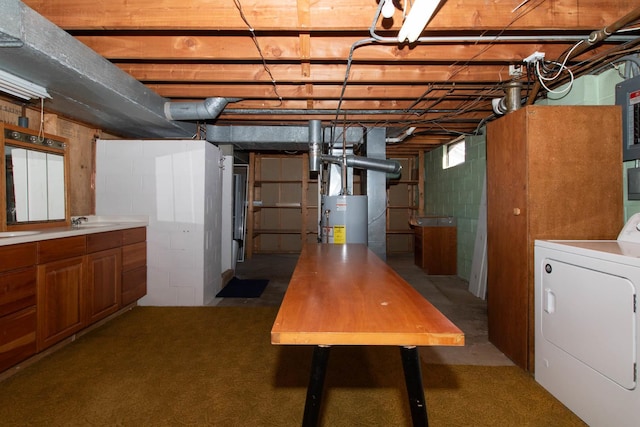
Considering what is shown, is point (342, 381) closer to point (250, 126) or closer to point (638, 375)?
point (638, 375)

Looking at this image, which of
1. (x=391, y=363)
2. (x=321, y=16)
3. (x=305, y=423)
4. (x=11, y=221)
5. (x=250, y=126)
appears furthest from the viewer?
(x=250, y=126)

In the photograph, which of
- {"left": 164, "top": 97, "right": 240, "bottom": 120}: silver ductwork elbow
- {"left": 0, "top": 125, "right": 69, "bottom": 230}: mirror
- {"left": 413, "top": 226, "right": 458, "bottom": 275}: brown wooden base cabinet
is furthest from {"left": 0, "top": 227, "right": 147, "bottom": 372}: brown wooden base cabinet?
{"left": 413, "top": 226, "right": 458, "bottom": 275}: brown wooden base cabinet

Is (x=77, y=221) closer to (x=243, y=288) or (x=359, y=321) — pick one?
(x=243, y=288)

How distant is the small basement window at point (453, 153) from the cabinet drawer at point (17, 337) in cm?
524

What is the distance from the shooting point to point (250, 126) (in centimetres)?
416

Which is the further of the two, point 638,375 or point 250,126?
point 250,126

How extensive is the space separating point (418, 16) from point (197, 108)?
2394 mm

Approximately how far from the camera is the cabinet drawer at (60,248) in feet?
6.81

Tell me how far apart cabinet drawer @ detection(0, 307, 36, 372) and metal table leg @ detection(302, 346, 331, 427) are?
193 cm

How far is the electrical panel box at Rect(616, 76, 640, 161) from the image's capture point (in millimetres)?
1950

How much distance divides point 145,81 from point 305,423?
301 cm

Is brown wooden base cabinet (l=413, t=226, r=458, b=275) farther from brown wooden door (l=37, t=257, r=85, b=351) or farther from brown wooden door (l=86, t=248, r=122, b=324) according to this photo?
brown wooden door (l=37, t=257, r=85, b=351)

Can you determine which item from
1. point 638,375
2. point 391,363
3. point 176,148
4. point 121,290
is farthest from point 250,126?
point 638,375

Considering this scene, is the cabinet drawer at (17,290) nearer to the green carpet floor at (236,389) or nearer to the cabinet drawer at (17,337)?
the cabinet drawer at (17,337)
